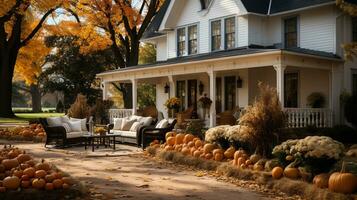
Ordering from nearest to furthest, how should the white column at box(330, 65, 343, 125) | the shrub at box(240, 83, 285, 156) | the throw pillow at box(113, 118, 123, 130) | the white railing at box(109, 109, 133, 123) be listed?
the shrub at box(240, 83, 285, 156), the throw pillow at box(113, 118, 123, 130), the white column at box(330, 65, 343, 125), the white railing at box(109, 109, 133, 123)

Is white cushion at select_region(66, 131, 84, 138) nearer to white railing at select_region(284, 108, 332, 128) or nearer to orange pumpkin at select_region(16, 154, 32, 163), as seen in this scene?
orange pumpkin at select_region(16, 154, 32, 163)

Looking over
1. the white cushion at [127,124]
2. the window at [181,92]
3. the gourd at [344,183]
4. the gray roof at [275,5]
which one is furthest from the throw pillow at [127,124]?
the gourd at [344,183]

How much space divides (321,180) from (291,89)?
1256 cm

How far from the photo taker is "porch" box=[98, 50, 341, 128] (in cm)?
1683

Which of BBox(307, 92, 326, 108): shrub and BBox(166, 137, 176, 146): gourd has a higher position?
BBox(307, 92, 326, 108): shrub

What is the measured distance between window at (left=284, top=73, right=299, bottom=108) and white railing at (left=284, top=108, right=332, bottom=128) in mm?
1645

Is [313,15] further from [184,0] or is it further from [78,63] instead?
[78,63]

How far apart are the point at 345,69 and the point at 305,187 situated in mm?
12074

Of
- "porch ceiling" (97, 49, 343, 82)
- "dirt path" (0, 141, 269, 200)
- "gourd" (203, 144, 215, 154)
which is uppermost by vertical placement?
"porch ceiling" (97, 49, 343, 82)

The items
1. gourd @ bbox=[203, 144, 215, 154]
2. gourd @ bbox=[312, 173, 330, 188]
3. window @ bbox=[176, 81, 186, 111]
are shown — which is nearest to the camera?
gourd @ bbox=[312, 173, 330, 188]

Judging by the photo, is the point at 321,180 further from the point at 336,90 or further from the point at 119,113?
the point at 119,113

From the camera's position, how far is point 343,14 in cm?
1838

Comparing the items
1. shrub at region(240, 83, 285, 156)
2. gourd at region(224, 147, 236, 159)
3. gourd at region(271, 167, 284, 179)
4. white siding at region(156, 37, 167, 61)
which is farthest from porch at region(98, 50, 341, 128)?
gourd at region(271, 167, 284, 179)

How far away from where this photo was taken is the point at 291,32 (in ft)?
66.6
